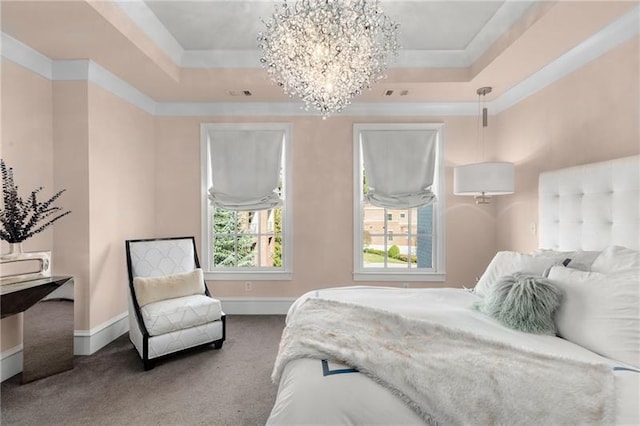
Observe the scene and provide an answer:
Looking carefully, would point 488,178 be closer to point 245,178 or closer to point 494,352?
point 494,352

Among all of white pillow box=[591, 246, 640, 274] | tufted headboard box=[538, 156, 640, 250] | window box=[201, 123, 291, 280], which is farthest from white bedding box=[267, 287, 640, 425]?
window box=[201, 123, 291, 280]

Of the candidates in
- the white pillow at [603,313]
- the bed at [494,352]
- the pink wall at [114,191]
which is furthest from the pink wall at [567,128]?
the pink wall at [114,191]

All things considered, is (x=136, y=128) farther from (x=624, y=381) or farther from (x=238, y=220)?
(x=624, y=381)

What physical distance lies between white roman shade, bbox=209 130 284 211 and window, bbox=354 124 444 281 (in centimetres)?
103

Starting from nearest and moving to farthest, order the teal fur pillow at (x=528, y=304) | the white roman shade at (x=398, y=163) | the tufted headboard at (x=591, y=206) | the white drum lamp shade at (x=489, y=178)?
the teal fur pillow at (x=528, y=304) → the tufted headboard at (x=591, y=206) → the white drum lamp shade at (x=489, y=178) → the white roman shade at (x=398, y=163)

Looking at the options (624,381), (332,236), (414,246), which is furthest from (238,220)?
(624,381)

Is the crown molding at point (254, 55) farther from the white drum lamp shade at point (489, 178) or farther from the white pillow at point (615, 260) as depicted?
the white pillow at point (615, 260)

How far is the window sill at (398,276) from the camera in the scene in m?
4.10

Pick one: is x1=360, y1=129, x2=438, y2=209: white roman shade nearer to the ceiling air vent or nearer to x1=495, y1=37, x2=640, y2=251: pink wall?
x1=495, y1=37, x2=640, y2=251: pink wall

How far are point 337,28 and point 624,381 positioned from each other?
2.14 m

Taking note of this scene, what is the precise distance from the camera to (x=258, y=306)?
417cm

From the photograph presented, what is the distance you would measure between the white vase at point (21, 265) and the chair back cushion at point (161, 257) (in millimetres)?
666

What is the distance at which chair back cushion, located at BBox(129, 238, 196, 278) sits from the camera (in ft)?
10.6

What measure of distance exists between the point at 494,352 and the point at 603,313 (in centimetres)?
66
